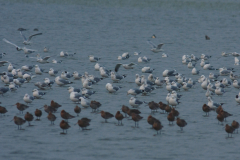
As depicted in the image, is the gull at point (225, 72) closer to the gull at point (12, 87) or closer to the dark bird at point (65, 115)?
the gull at point (12, 87)

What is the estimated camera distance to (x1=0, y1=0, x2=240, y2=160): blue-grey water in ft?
53.8

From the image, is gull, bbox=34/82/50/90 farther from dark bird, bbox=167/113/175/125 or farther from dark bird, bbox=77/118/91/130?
dark bird, bbox=167/113/175/125

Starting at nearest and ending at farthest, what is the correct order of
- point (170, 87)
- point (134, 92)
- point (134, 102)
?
1. point (134, 102)
2. point (134, 92)
3. point (170, 87)

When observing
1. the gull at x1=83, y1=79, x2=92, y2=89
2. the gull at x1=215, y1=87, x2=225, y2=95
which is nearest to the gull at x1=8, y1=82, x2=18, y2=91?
the gull at x1=83, y1=79, x2=92, y2=89

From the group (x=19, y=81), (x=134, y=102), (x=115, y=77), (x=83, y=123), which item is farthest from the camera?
(x=115, y=77)

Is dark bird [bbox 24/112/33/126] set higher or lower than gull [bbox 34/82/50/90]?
lower

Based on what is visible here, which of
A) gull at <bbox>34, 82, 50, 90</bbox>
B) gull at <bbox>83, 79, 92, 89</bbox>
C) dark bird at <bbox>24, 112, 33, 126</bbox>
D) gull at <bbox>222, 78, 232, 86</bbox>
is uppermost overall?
gull at <bbox>222, 78, 232, 86</bbox>

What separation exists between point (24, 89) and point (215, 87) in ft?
31.4

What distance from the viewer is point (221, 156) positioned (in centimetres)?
1590

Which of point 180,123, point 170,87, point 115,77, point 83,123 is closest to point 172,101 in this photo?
point 180,123

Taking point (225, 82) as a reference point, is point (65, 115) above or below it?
below

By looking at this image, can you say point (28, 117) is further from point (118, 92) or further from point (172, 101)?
point (118, 92)

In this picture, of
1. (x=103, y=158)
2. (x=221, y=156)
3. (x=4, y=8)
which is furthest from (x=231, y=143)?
(x=4, y=8)

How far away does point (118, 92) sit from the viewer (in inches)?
1043
